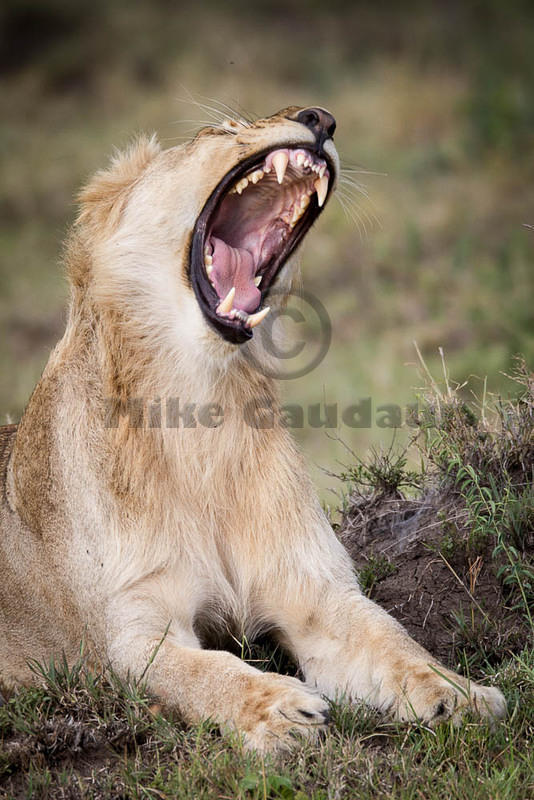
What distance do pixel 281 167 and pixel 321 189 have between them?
0.18 meters

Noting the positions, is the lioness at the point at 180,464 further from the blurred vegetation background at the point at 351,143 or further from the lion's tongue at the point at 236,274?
the blurred vegetation background at the point at 351,143

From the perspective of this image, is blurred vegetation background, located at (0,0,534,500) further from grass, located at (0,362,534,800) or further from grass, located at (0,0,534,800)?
grass, located at (0,362,534,800)

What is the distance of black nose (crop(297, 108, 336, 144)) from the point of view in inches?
149

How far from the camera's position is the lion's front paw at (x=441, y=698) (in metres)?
3.24

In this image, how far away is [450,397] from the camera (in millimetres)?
4715

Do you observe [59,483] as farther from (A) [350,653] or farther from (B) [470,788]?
(B) [470,788]

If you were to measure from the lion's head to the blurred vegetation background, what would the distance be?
277cm

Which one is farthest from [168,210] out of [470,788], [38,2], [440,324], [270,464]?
[38,2]

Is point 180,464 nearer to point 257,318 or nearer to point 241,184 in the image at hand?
point 257,318

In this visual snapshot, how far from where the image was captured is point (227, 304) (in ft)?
12.2

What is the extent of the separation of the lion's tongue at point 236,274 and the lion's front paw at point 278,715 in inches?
49.3

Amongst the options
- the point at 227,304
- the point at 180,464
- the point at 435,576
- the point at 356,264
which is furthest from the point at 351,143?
the point at 180,464

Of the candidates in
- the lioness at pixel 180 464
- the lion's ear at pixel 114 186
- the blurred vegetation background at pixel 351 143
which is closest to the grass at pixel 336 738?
the lioness at pixel 180 464

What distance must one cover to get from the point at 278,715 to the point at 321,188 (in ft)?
5.47
